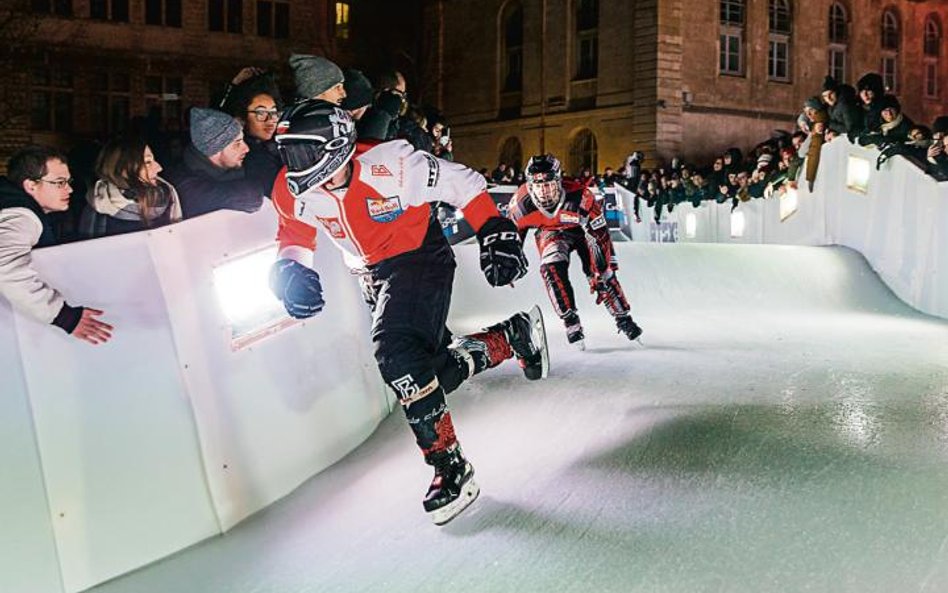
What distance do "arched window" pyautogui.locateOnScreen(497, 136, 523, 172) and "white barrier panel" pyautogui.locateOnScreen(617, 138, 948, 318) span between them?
2119 cm

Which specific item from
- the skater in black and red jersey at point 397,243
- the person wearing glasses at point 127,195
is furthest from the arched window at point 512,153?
the skater in black and red jersey at point 397,243

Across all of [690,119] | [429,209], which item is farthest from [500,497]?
[690,119]

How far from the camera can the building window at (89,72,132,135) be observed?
4025cm

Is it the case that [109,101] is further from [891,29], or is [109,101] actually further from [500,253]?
[500,253]

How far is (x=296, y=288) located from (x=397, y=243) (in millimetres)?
543

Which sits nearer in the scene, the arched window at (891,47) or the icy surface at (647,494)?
the icy surface at (647,494)

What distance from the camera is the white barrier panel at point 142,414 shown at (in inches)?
158

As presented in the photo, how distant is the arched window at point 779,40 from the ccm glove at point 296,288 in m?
36.1

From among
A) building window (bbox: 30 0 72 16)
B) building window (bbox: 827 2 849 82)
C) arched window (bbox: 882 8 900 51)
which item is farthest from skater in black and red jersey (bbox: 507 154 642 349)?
arched window (bbox: 882 8 900 51)

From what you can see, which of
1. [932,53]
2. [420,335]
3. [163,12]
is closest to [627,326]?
[420,335]

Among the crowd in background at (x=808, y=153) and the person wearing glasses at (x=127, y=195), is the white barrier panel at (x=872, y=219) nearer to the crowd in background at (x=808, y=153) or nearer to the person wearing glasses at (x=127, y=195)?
the crowd in background at (x=808, y=153)

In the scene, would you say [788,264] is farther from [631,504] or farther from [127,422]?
[127,422]

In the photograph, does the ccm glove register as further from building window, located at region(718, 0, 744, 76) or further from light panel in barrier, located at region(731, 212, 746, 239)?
building window, located at region(718, 0, 744, 76)

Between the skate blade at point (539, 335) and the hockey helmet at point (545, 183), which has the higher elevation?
the hockey helmet at point (545, 183)
